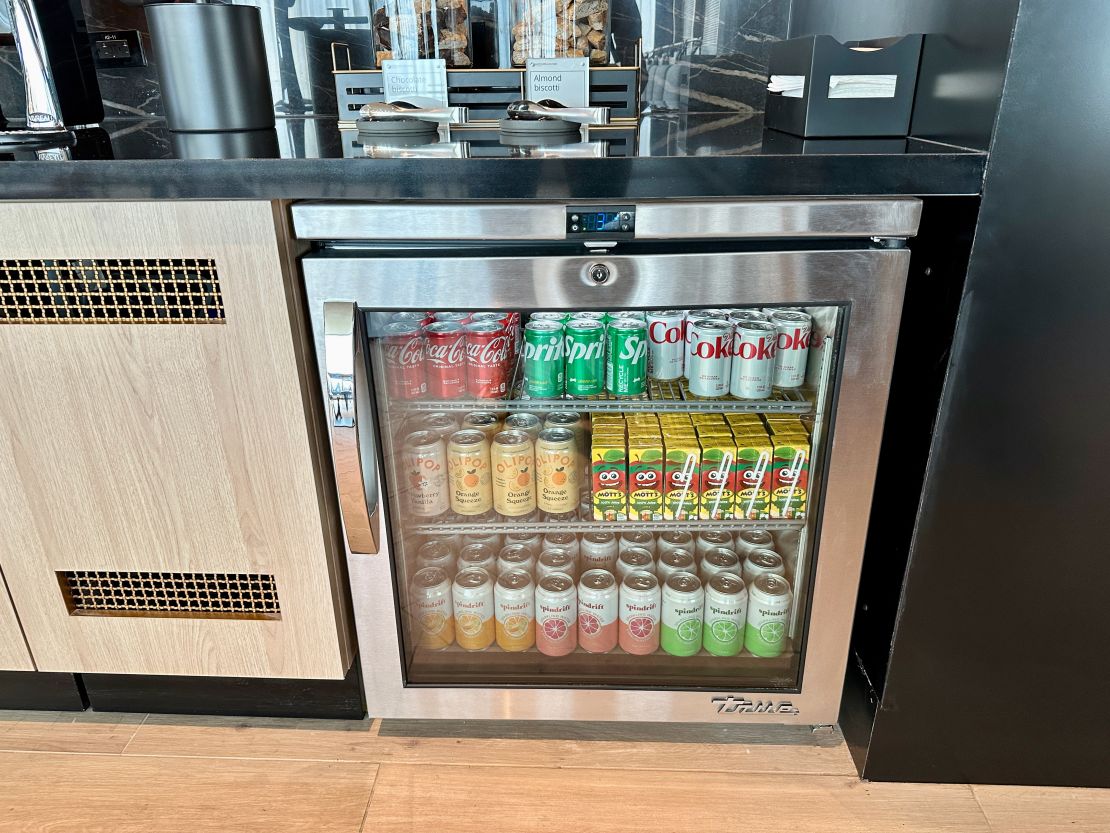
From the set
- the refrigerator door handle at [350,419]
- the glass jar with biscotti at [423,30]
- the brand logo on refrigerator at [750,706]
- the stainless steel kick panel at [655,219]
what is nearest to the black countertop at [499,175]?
the stainless steel kick panel at [655,219]

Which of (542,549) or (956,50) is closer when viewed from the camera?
(956,50)

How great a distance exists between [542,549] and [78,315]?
812 millimetres

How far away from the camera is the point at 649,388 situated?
126cm

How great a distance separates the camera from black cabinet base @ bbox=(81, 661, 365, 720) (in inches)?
54.7

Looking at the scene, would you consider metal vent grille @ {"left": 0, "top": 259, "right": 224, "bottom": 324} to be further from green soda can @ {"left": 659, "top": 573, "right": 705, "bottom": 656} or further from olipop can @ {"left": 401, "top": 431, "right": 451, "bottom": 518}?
green soda can @ {"left": 659, "top": 573, "right": 705, "bottom": 656}

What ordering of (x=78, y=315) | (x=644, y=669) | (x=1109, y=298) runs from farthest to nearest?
(x=644, y=669), (x=78, y=315), (x=1109, y=298)

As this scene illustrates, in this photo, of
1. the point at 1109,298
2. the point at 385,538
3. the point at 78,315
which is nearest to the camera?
the point at 1109,298

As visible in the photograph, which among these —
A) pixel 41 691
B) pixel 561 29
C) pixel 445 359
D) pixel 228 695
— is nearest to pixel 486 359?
pixel 445 359

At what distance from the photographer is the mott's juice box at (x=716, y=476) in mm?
1229

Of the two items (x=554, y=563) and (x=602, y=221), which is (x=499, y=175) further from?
(x=554, y=563)

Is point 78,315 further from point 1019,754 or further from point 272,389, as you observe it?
point 1019,754

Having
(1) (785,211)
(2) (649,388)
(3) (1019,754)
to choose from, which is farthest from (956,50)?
(3) (1019,754)

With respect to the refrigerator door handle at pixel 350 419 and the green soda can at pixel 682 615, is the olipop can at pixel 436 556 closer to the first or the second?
the refrigerator door handle at pixel 350 419

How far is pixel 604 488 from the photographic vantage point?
1.26m
